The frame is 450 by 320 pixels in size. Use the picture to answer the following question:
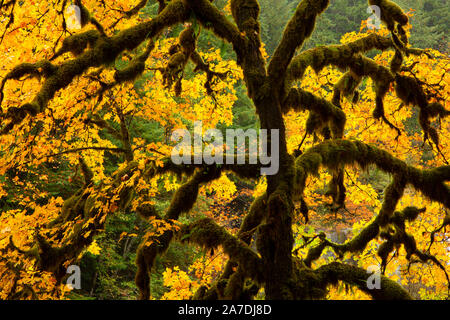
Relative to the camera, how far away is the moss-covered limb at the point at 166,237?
4.50 m

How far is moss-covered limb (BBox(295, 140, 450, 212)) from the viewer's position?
12.9ft

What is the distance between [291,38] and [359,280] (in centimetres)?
292

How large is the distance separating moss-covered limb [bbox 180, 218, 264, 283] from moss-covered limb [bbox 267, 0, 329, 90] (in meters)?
1.87

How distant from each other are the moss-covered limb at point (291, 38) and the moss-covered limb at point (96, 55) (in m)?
1.25

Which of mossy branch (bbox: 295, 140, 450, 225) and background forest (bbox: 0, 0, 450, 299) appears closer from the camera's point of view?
mossy branch (bbox: 295, 140, 450, 225)

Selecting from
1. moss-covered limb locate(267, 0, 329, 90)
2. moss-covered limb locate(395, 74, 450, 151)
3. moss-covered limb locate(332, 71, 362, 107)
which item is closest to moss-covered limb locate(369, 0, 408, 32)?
moss-covered limb locate(395, 74, 450, 151)

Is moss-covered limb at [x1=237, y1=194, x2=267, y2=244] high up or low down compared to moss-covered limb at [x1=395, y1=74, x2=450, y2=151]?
down

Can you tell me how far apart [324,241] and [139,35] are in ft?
12.3

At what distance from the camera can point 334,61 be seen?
4.45 m

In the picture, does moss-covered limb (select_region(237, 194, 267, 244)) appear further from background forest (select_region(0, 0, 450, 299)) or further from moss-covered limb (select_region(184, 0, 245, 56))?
moss-covered limb (select_region(184, 0, 245, 56))

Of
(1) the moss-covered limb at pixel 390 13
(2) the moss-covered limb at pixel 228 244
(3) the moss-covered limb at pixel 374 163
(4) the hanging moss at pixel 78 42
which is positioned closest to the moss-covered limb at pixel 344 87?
(1) the moss-covered limb at pixel 390 13

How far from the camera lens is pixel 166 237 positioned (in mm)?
4559
